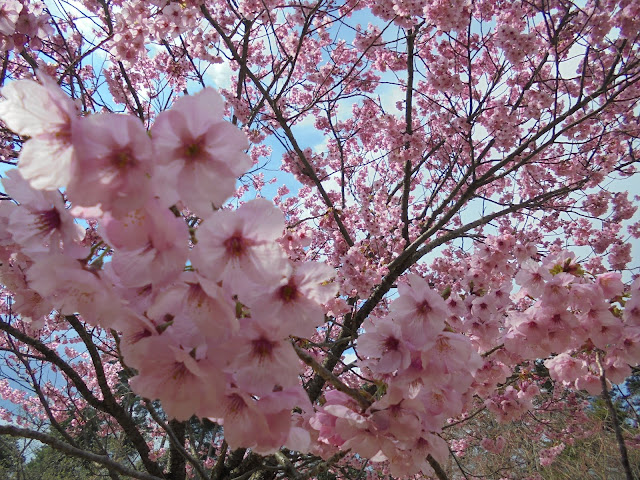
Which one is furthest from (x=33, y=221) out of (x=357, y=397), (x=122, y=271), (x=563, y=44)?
(x=563, y=44)

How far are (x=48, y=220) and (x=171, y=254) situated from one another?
1.09 ft

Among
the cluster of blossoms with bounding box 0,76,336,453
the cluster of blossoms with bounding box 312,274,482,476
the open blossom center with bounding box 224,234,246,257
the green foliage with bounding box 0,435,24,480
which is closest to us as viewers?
the cluster of blossoms with bounding box 0,76,336,453

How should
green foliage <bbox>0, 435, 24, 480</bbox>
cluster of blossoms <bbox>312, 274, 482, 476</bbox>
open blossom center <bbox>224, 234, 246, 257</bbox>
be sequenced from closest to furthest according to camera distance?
open blossom center <bbox>224, 234, 246, 257</bbox> < cluster of blossoms <bbox>312, 274, 482, 476</bbox> < green foliage <bbox>0, 435, 24, 480</bbox>

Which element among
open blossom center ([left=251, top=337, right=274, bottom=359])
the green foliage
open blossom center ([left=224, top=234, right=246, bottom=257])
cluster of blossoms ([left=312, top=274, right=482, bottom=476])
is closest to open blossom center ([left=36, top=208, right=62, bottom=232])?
open blossom center ([left=224, top=234, right=246, bottom=257])

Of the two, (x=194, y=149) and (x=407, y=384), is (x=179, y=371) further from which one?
(x=407, y=384)

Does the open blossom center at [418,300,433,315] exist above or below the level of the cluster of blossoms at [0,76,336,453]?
above

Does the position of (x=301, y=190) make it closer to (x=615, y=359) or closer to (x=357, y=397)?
(x=615, y=359)

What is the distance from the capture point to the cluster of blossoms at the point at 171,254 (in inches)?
25.0

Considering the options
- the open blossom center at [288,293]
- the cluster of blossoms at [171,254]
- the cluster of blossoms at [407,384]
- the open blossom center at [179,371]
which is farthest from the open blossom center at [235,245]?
the cluster of blossoms at [407,384]

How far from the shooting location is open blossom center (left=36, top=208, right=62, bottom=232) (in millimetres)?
798

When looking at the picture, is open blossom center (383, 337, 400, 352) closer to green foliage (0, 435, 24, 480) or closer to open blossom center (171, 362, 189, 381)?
open blossom center (171, 362, 189, 381)

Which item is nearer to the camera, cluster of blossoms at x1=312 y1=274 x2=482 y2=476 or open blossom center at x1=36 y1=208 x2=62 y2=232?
open blossom center at x1=36 y1=208 x2=62 y2=232

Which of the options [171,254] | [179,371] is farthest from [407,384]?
[171,254]

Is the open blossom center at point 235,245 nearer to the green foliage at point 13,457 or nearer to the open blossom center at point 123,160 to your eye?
the open blossom center at point 123,160
